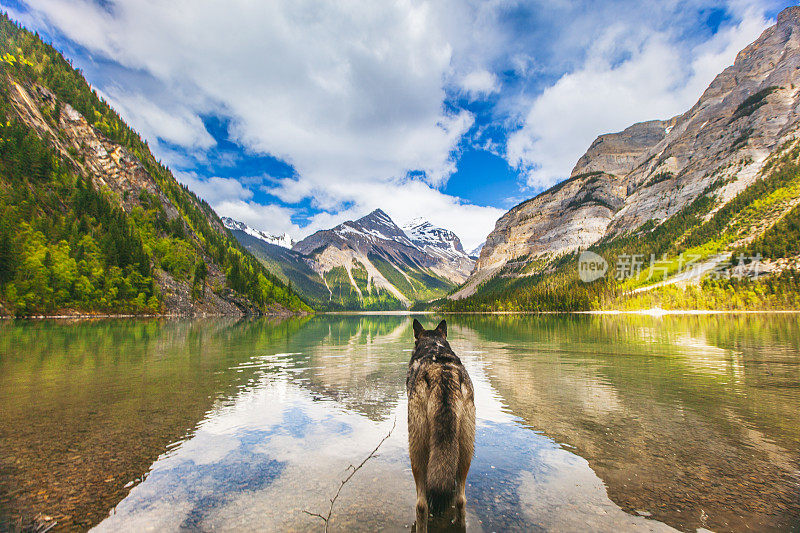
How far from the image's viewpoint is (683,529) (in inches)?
209

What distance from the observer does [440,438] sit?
5.27 m

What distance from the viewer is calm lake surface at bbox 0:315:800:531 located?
584cm

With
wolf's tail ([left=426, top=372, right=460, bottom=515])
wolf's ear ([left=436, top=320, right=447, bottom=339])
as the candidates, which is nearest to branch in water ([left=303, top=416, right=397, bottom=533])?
wolf's tail ([left=426, top=372, right=460, bottom=515])

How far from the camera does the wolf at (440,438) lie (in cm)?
514

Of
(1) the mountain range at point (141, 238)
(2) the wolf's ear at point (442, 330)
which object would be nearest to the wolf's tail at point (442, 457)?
(2) the wolf's ear at point (442, 330)

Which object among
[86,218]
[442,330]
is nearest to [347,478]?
[442,330]

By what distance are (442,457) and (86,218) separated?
452ft

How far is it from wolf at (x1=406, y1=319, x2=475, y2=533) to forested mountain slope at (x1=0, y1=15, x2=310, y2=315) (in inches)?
3930

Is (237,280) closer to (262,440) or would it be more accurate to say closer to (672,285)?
(262,440)

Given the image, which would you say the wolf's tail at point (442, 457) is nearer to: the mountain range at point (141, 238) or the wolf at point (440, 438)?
the wolf at point (440, 438)

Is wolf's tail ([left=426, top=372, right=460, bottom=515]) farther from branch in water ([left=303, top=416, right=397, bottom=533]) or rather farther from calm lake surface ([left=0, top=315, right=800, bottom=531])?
branch in water ([left=303, top=416, right=397, bottom=533])

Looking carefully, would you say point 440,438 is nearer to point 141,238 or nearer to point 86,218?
point 86,218

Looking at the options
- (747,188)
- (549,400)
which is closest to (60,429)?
(549,400)

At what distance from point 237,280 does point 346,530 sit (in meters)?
159
